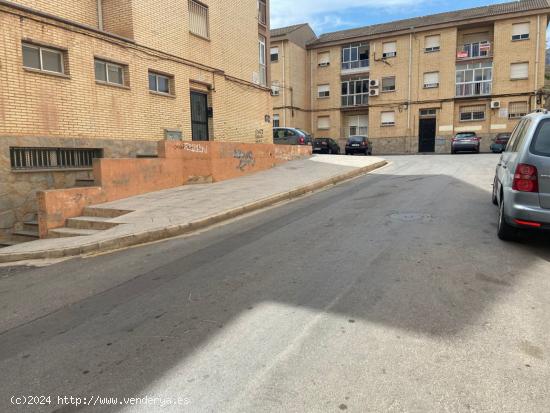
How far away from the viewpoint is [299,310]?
3.90 meters

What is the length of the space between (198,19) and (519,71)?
29279 mm

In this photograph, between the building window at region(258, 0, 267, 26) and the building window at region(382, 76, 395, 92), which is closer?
the building window at region(258, 0, 267, 26)

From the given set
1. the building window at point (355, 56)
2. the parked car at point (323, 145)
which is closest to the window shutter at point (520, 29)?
the building window at point (355, 56)

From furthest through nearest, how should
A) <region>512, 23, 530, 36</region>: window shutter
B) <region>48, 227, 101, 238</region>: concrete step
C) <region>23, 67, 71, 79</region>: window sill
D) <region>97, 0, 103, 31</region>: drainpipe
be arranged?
1. <region>512, 23, 530, 36</region>: window shutter
2. <region>97, 0, 103, 31</region>: drainpipe
3. <region>23, 67, 71, 79</region>: window sill
4. <region>48, 227, 101, 238</region>: concrete step

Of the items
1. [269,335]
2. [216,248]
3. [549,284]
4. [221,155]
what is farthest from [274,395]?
[221,155]

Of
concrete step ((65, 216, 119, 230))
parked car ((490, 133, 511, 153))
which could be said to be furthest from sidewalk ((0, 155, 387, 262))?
parked car ((490, 133, 511, 153))

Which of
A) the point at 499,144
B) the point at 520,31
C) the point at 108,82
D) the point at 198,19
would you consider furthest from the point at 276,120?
the point at 108,82

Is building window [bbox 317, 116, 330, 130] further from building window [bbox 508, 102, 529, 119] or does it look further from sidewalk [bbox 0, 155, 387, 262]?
sidewalk [bbox 0, 155, 387, 262]

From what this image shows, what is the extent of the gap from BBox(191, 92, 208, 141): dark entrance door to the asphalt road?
9.55 m

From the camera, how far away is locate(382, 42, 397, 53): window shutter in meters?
38.3

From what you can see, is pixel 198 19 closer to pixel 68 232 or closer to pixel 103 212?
pixel 103 212

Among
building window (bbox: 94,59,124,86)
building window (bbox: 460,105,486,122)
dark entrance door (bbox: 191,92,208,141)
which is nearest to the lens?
building window (bbox: 94,59,124,86)

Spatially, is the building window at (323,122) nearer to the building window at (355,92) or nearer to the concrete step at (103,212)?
the building window at (355,92)

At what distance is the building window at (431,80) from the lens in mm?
36662
